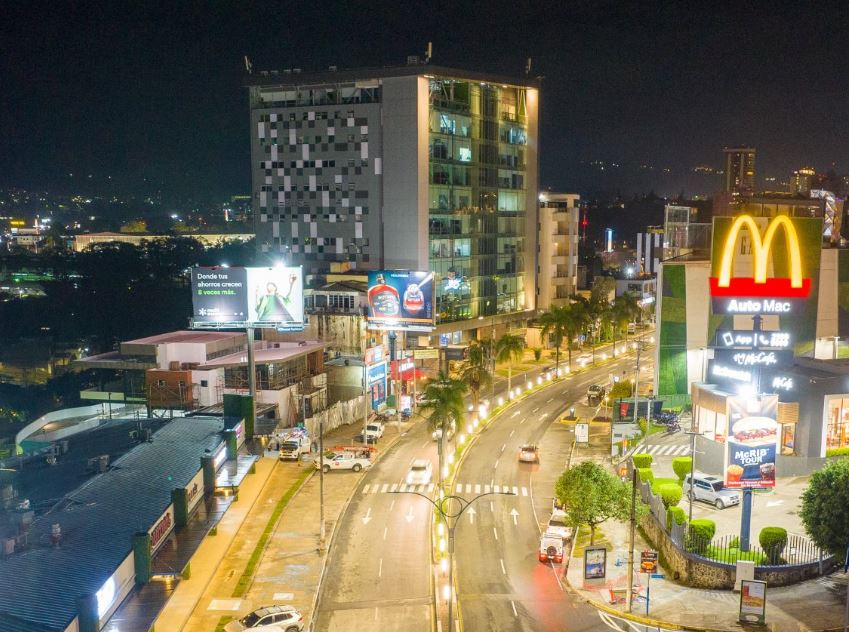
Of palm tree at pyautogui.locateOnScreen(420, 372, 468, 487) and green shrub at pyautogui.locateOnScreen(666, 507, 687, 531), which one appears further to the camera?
palm tree at pyautogui.locateOnScreen(420, 372, 468, 487)

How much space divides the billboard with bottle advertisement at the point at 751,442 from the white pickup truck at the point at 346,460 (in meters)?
30.5

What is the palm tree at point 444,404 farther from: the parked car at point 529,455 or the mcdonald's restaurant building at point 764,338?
the mcdonald's restaurant building at point 764,338

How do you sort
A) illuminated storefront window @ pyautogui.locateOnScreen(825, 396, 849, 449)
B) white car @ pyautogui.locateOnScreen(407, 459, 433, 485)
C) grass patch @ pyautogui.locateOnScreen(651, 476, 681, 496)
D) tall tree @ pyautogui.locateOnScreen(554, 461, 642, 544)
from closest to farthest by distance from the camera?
1. tall tree @ pyautogui.locateOnScreen(554, 461, 642, 544)
2. grass patch @ pyautogui.locateOnScreen(651, 476, 681, 496)
3. illuminated storefront window @ pyautogui.locateOnScreen(825, 396, 849, 449)
4. white car @ pyautogui.locateOnScreen(407, 459, 433, 485)

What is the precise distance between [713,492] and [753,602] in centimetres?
1661

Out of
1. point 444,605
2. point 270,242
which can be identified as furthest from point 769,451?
point 270,242

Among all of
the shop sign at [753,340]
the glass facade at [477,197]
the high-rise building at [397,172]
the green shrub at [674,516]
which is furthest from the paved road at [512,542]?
the high-rise building at [397,172]

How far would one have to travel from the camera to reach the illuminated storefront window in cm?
6025

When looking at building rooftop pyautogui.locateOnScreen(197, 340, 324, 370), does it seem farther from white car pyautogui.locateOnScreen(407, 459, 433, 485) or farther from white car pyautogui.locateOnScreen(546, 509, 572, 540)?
white car pyautogui.locateOnScreen(546, 509, 572, 540)

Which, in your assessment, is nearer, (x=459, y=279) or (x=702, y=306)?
(x=702, y=306)

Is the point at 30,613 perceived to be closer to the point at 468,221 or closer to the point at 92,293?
the point at 468,221

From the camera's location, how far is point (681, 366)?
262 feet

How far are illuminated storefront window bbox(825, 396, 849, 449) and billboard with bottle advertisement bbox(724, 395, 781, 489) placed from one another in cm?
2022

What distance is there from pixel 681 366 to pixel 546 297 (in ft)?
180

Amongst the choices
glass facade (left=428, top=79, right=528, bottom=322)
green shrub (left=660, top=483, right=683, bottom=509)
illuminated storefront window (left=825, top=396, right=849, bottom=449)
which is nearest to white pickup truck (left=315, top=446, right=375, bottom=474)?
green shrub (left=660, top=483, right=683, bottom=509)
